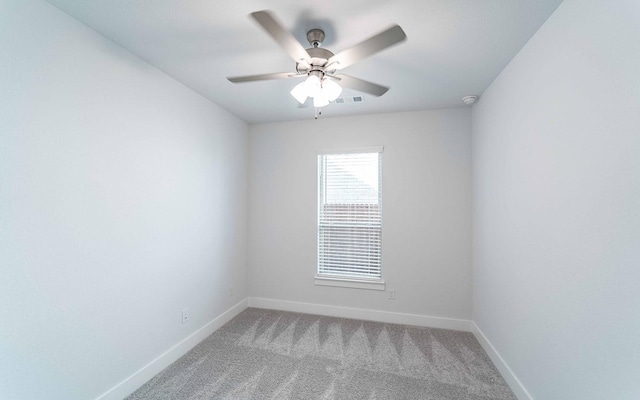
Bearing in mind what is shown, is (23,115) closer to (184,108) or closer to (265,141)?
(184,108)

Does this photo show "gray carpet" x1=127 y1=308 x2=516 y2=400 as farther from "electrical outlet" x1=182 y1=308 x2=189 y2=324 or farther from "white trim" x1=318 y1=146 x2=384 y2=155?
"white trim" x1=318 y1=146 x2=384 y2=155

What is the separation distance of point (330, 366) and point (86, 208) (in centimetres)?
224

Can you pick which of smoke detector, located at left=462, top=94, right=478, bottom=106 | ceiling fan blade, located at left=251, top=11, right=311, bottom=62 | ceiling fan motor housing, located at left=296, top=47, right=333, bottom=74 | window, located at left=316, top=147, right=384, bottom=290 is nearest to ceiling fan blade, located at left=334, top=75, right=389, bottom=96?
ceiling fan motor housing, located at left=296, top=47, right=333, bottom=74

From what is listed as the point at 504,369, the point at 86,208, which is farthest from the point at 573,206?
the point at 86,208

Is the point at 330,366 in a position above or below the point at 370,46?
below

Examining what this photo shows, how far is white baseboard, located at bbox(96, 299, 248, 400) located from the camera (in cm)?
197

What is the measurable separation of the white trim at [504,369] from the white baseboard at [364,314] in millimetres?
282

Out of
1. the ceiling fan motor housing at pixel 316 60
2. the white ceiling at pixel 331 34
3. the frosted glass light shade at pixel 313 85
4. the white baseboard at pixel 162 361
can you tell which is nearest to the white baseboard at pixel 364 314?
the white baseboard at pixel 162 361

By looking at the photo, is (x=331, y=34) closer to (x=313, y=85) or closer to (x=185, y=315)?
(x=313, y=85)

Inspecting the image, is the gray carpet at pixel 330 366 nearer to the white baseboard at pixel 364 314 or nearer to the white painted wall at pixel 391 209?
the white baseboard at pixel 364 314

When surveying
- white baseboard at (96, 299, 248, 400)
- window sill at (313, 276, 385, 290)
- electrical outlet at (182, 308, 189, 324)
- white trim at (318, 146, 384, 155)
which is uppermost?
white trim at (318, 146, 384, 155)

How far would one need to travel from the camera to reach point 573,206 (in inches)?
57.4

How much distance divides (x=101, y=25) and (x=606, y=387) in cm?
338

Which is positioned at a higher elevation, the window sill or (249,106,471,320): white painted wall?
(249,106,471,320): white painted wall
